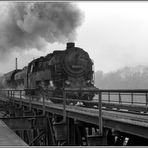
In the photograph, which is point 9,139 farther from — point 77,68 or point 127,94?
point 77,68

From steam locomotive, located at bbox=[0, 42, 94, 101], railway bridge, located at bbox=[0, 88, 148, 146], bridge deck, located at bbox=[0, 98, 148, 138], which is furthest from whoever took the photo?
steam locomotive, located at bbox=[0, 42, 94, 101]

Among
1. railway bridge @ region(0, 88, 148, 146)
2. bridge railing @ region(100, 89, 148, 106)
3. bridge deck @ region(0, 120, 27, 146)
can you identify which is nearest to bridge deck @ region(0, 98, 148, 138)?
railway bridge @ region(0, 88, 148, 146)

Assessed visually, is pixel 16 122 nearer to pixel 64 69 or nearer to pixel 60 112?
pixel 60 112

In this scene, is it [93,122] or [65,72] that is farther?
[65,72]

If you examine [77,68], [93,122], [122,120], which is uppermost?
[77,68]

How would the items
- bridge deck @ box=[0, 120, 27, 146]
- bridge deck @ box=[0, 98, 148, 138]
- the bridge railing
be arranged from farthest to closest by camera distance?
1. the bridge railing
2. bridge deck @ box=[0, 98, 148, 138]
3. bridge deck @ box=[0, 120, 27, 146]

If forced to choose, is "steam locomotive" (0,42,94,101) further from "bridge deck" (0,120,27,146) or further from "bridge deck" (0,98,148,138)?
"bridge deck" (0,120,27,146)

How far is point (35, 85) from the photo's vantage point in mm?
17516

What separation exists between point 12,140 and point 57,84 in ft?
35.3

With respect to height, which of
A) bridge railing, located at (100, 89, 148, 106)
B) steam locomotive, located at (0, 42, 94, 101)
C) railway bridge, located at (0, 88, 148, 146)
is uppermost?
steam locomotive, located at (0, 42, 94, 101)

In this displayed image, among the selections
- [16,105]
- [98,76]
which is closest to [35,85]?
[16,105]

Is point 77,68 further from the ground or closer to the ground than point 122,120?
further from the ground

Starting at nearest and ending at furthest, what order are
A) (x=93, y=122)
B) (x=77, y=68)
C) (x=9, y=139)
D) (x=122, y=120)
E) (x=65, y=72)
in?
1. (x=9, y=139)
2. (x=122, y=120)
3. (x=93, y=122)
4. (x=65, y=72)
5. (x=77, y=68)

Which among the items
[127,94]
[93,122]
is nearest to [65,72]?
[127,94]
